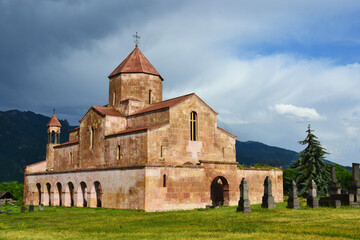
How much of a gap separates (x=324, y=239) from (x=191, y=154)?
64.9 feet

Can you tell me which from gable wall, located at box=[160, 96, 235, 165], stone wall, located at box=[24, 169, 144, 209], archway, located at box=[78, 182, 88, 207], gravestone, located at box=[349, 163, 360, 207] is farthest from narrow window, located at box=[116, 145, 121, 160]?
gravestone, located at box=[349, 163, 360, 207]

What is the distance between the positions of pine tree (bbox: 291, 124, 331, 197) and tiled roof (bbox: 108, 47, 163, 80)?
731 inches

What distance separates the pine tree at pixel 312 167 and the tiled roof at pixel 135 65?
1857 cm

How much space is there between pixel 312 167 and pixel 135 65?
2203 cm

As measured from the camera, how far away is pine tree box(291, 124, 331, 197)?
40.0 m

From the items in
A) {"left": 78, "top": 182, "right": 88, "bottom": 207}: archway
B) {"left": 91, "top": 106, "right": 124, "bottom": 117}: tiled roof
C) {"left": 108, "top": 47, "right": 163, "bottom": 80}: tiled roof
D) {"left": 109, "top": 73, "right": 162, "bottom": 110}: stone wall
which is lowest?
{"left": 78, "top": 182, "right": 88, "bottom": 207}: archway

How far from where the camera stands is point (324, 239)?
38.2 feet

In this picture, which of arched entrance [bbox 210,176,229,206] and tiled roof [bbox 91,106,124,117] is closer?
arched entrance [bbox 210,176,229,206]

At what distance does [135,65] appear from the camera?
36.6 m

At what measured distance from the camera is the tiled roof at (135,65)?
119 feet

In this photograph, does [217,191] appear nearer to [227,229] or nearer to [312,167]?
[312,167]

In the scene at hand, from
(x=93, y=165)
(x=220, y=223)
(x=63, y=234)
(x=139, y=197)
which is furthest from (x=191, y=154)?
(x=63, y=234)

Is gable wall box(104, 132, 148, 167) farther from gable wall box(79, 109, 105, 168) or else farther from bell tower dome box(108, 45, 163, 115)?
bell tower dome box(108, 45, 163, 115)

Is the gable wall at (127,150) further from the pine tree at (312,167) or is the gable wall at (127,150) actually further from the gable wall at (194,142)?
the pine tree at (312,167)
